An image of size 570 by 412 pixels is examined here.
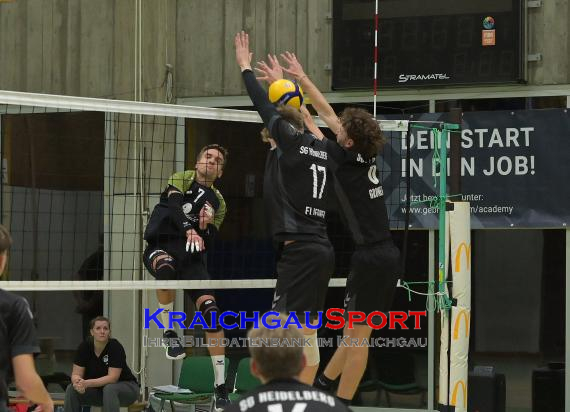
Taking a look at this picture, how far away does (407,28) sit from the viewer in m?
11.8

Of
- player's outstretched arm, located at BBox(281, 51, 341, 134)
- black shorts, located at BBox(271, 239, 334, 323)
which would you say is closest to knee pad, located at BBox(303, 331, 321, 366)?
black shorts, located at BBox(271, 239, 334, 323)

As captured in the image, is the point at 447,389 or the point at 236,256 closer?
the point at 447,389

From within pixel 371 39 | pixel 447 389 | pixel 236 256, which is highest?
pixel 371 39

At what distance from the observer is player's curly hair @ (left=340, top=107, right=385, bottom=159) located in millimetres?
7996

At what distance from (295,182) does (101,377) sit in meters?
4.57

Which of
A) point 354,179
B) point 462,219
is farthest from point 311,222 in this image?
point 462,219

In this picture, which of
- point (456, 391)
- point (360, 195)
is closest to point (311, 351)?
point (360, 195)

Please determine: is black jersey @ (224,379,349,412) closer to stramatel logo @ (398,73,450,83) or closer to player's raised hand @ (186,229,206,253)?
player's raised hand @ (186,229,206,253)

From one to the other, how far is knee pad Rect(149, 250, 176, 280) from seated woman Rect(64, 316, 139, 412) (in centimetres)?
233

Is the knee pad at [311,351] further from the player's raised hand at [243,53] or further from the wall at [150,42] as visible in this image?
the wall at [150,42]

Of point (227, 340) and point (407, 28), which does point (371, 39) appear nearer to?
point (407, 28)

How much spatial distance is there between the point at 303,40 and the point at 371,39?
0.80 metres

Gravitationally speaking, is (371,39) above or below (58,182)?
above

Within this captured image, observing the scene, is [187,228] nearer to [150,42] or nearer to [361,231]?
[361,231]
